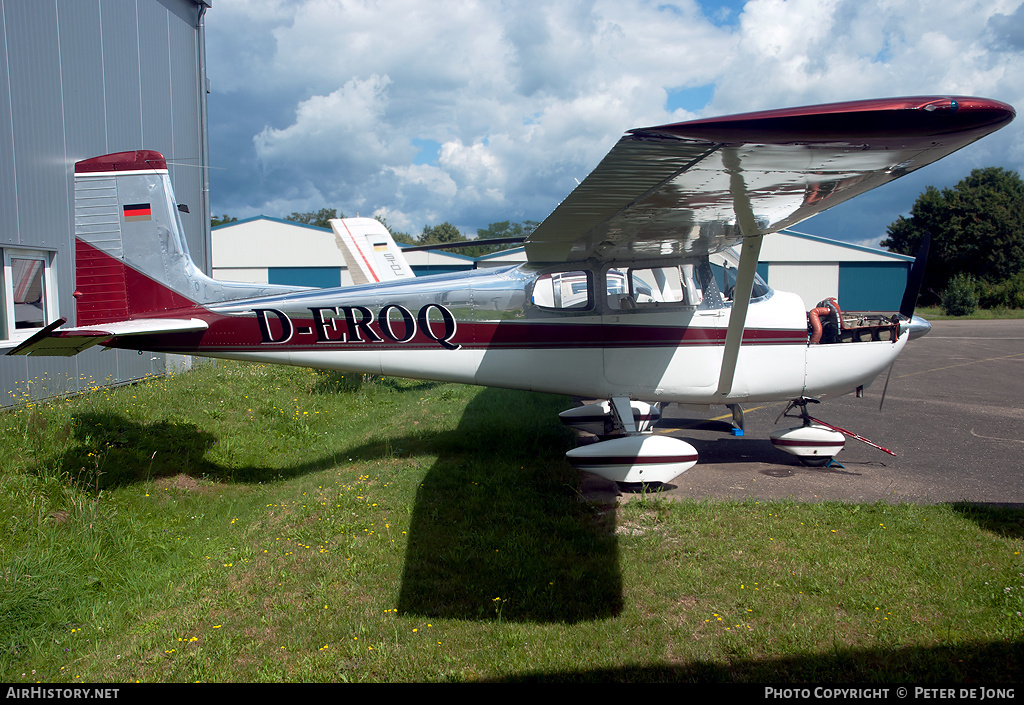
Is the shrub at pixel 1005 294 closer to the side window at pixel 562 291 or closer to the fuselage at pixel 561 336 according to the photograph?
the fuselage at pixel 561 336

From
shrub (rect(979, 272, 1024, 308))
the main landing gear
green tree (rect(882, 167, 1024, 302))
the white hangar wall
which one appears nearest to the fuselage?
the main landing gear

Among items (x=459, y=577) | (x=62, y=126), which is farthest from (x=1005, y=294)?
(x=62, y=126)

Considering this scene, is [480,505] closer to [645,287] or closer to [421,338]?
[421,338]

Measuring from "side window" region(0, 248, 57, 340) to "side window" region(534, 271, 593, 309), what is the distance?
6813mm

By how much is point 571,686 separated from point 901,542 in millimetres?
2653

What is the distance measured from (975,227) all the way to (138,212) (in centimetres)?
5199

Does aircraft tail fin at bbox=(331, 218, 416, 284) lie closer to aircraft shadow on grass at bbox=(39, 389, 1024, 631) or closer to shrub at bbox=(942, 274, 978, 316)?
aircraft shadow on grass at bbox=(39, 389, 1024, 631)

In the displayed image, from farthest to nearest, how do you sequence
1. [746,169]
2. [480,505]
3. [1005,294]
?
1. [1005,294]
2. [480,505]
3. [746,169]

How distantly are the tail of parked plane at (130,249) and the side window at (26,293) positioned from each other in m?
2.68

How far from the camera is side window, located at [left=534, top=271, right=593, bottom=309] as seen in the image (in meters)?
5.68

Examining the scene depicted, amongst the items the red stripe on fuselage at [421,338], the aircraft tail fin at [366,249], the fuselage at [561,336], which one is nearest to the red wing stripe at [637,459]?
the fuselage at [561,336]

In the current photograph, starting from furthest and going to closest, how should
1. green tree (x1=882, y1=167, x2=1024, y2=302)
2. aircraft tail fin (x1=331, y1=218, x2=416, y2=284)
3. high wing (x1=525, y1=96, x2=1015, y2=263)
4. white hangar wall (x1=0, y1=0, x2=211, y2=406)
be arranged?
green tree (x1=882, y1=167, x2=1024, y2=302)
aircraft tail fin (x1=331, y1=218, x2=416, y2=284)
white hangar wall (x1=0, y1=0, x2=211, y2=406)
high wing (x1=525, y1=96, x2=1015, y2=263)

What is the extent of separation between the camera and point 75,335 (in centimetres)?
450

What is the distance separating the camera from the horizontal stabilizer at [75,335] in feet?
13.9
